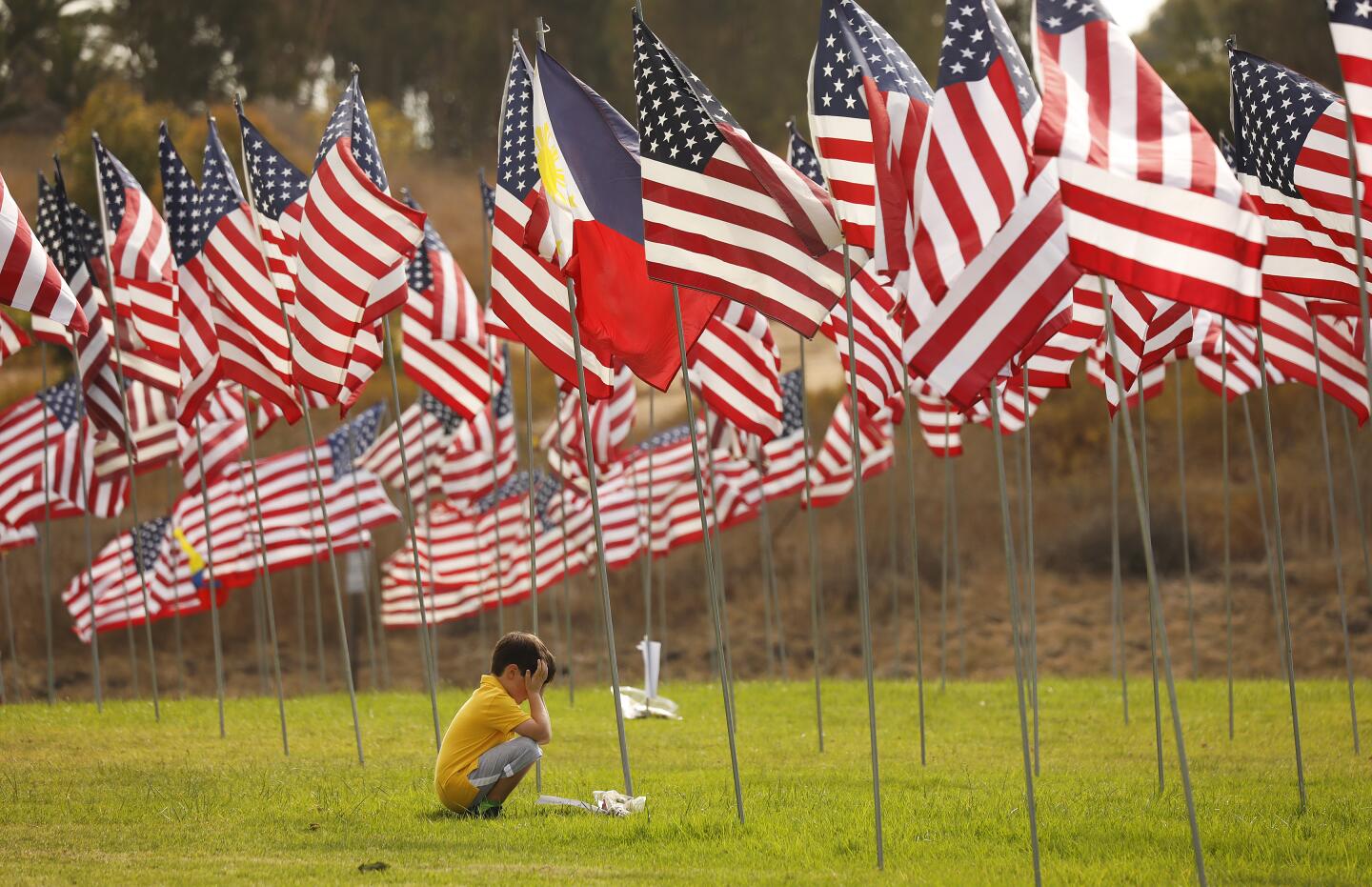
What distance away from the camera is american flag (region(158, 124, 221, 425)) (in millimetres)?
15188

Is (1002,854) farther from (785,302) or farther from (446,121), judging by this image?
(446,121)

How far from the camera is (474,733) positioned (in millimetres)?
10562

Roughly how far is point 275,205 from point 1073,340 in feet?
24.5

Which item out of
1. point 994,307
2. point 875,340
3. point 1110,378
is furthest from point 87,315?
point 994,307

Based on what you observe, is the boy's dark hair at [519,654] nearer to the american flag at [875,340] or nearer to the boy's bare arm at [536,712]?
the boy's bare arm at [536,712]

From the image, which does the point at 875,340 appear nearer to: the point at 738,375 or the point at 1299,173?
the point at 738,375

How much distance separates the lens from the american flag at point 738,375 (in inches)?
603

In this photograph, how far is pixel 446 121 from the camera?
6562 cm

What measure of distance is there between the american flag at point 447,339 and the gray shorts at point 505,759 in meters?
8.11

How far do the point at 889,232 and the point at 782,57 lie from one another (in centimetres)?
4635

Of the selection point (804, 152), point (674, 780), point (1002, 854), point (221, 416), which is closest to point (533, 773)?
point (674, 780)

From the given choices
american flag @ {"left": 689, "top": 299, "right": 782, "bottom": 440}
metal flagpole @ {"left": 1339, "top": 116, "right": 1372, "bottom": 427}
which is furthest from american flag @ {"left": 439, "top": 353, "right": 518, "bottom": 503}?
metal flagpole @ {"left": 1339, "top": 116, "right": 1372, "bottom": 427}

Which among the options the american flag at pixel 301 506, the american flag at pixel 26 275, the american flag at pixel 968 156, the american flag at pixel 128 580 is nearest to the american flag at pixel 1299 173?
the american flag at pixel 968 156

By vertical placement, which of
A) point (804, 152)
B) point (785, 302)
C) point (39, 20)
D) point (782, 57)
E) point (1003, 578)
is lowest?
point (1003, 578)
